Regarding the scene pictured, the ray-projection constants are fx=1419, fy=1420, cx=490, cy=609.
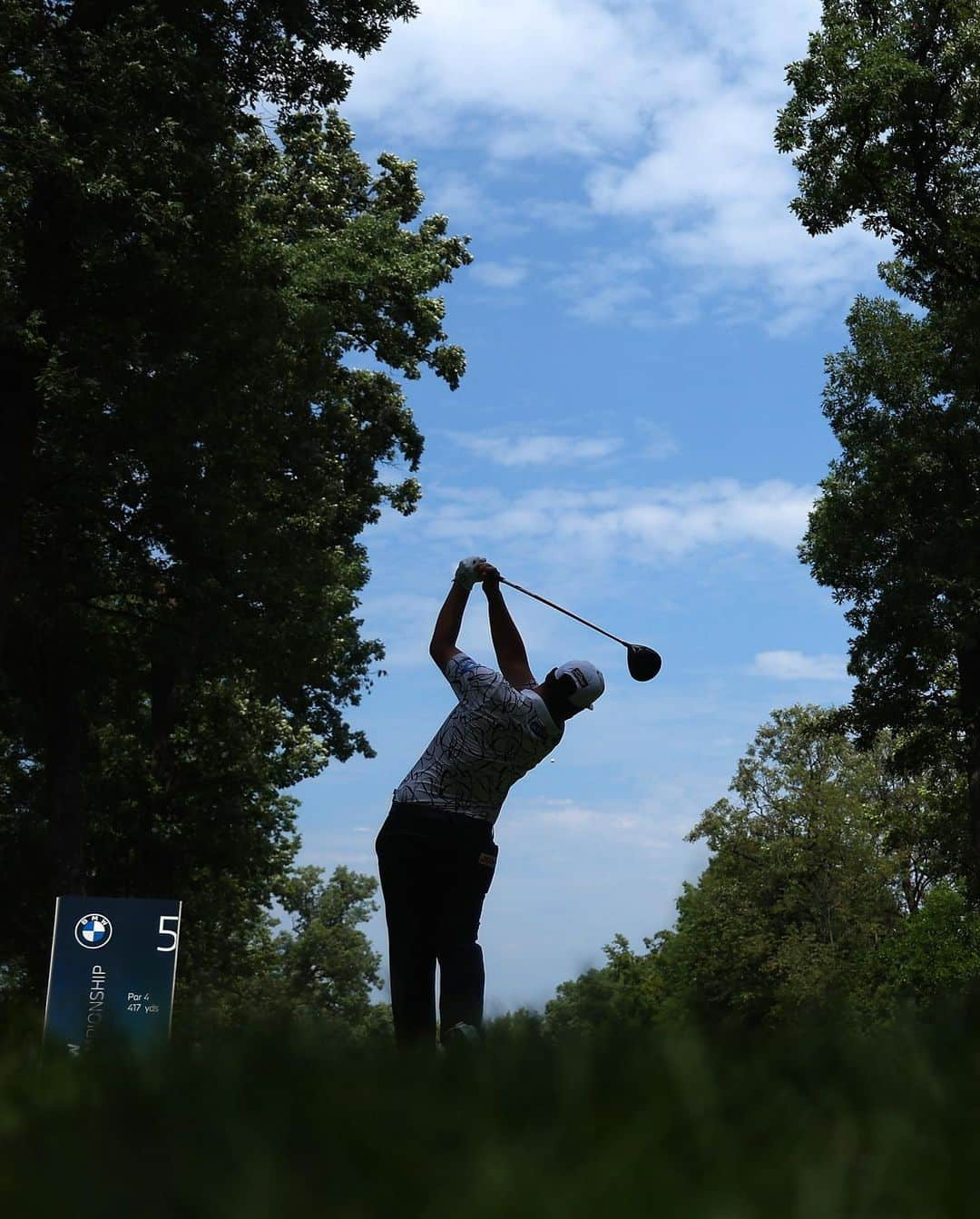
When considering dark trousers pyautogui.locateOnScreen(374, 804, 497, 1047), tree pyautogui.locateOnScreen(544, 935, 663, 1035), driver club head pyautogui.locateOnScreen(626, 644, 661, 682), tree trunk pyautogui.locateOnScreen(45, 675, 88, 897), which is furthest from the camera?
tree trunk pyautogui.locateOnScreen(45, 675, 88, 897)

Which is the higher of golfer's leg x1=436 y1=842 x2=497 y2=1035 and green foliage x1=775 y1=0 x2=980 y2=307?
green foliage x1=775 y1=0 x2=980 y2=307

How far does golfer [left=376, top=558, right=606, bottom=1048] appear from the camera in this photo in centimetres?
610

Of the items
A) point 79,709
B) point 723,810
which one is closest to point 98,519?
point 79,709

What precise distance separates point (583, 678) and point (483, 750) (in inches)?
22.2

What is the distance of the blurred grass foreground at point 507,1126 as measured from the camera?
1.03 meters

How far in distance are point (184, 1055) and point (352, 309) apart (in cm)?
2415

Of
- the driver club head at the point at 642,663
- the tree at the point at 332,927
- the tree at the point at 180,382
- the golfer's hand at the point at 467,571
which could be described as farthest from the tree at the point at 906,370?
the tree at the point at 332,927

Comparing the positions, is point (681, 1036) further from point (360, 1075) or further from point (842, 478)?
point (842, 478)

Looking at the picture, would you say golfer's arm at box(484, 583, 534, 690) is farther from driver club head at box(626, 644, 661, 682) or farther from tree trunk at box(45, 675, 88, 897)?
tree trunk at box(45, 675, 88, 897)

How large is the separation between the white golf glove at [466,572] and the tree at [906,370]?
19.3m

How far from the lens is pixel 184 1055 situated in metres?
1.64

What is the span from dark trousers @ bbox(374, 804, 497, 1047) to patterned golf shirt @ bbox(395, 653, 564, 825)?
8cm

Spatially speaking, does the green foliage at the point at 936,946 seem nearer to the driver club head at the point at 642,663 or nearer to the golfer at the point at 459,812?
the driver club head at the point at 642,663

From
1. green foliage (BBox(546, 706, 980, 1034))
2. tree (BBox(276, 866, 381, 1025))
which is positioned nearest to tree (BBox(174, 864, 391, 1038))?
tree (BBox(276, 866, 381, 1025))
